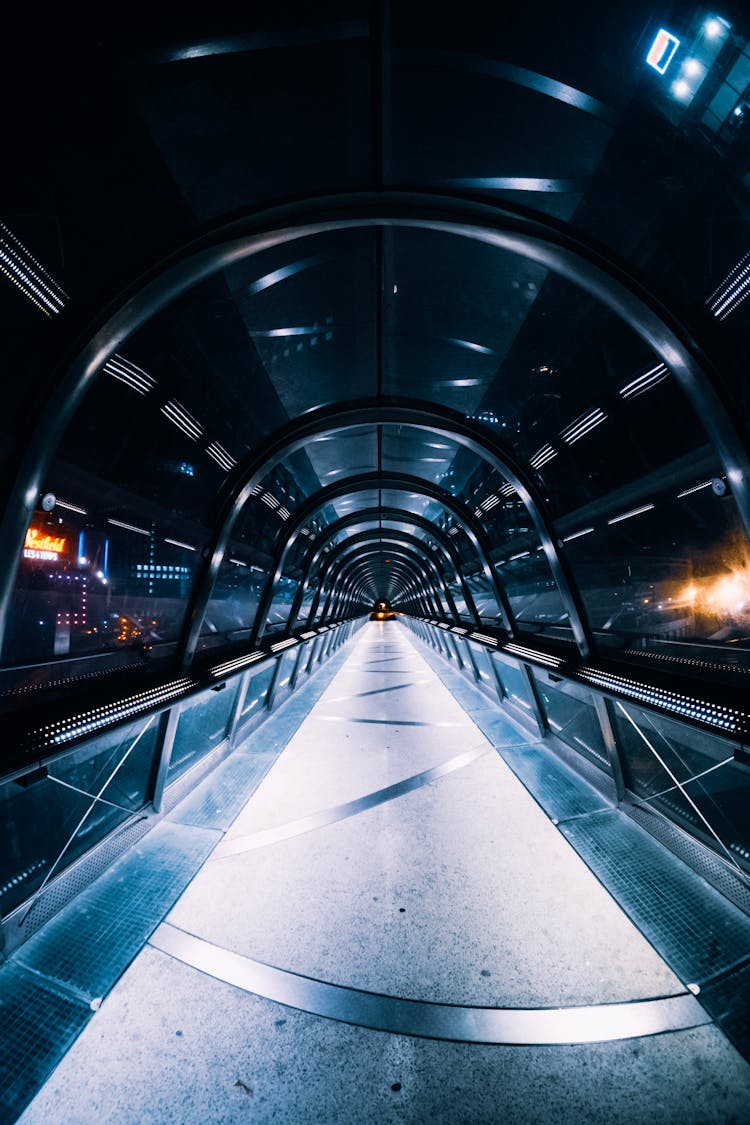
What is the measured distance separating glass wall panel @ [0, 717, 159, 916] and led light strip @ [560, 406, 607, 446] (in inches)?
183

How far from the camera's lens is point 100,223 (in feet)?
7.55

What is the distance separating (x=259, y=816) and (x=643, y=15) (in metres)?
5.60

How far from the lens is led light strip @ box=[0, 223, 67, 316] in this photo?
6.86 feet

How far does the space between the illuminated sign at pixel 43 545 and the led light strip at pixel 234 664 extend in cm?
186

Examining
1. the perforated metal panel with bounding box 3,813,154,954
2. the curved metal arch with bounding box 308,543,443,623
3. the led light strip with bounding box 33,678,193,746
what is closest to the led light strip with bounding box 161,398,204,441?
the led light strip with bounding box 33,678,193,746

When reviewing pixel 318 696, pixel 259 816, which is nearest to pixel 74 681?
pixel 259 816

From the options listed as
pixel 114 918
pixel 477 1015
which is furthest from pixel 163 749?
pixel 477 1015

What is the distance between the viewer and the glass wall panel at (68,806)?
2.51m

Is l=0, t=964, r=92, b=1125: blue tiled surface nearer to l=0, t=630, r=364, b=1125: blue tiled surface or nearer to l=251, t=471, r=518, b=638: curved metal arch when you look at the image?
l=0, t=630, r=364, b=1125: blue tiled surface

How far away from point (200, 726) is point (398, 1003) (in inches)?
147

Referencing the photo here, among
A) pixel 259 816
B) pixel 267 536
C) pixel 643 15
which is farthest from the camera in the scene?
pixel 267 536

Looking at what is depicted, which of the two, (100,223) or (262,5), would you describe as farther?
(100,223)

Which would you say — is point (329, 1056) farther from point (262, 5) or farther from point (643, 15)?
point (643, 15)

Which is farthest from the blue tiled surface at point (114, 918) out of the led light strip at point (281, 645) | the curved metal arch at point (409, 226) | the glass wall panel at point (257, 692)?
the led light strip at point (281, 645)
